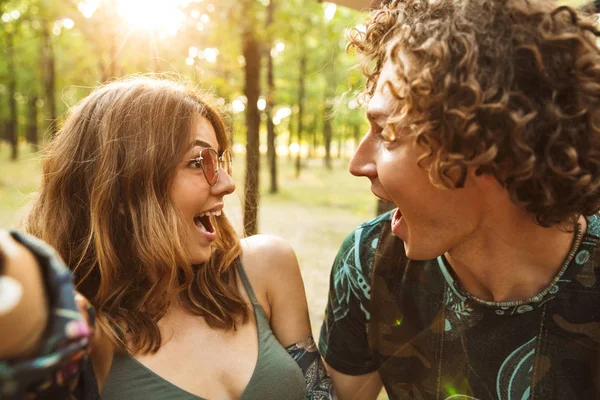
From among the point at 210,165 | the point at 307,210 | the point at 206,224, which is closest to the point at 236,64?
the point at 307,210

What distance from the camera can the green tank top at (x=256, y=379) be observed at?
1883mm

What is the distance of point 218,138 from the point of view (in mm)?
2402

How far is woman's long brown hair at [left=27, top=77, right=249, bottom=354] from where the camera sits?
6.79ft

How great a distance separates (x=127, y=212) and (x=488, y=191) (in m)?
1.41

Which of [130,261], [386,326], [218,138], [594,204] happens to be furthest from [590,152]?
[130,261]

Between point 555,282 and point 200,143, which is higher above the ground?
point 200,143

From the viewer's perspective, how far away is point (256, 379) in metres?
1.99

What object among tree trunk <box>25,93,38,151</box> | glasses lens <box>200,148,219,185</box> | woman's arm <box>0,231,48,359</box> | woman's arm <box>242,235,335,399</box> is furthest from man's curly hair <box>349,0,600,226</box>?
tree trunk <box>25,93,38,151</box>

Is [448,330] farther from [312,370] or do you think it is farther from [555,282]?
[312,370]

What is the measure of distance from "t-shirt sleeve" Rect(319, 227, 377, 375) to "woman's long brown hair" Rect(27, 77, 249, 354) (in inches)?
17.1

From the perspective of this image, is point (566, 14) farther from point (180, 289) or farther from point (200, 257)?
point (180, 289)

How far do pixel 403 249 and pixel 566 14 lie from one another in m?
1.06

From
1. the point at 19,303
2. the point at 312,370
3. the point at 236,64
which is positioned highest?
the point at 236,64

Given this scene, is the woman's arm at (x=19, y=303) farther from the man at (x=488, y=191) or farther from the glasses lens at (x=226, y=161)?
the glasses lens at (x=226, y=161)
